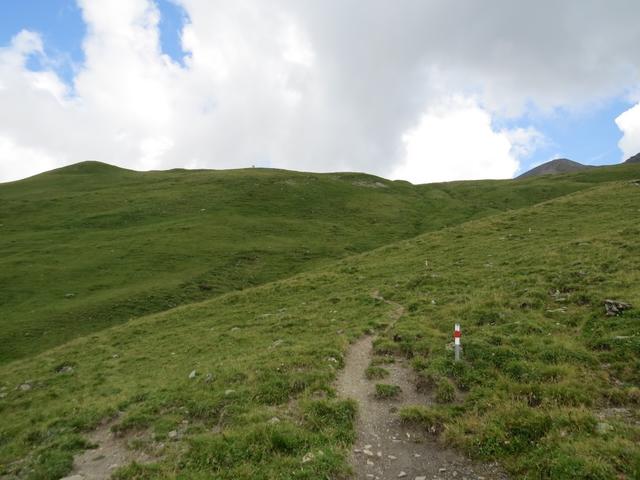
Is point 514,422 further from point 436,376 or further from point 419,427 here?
point 436,376

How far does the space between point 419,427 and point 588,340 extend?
7.18 m

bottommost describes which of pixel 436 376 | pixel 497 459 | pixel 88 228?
pixel 497 459

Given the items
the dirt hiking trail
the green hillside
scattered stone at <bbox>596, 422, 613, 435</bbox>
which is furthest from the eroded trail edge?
the green hillside

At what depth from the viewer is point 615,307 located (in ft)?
54.3

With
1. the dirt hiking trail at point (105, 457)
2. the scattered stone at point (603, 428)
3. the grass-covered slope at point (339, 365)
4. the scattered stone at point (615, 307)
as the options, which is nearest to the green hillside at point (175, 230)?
the grass-covered slope at point (339, 365)

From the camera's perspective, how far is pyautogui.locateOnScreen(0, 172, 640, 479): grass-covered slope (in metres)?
10.6

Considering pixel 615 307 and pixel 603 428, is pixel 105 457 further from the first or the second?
pixel 615 307

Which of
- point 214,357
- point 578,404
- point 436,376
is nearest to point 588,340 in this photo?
point 578,404

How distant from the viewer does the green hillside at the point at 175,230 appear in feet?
129

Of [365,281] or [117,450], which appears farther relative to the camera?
[365,281]

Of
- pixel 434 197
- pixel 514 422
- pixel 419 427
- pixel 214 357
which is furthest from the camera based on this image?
pixel 434 197

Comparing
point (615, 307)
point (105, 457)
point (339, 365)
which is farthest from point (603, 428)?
point (105, 457)

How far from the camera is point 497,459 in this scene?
1007 cm

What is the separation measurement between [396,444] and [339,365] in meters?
5.09
